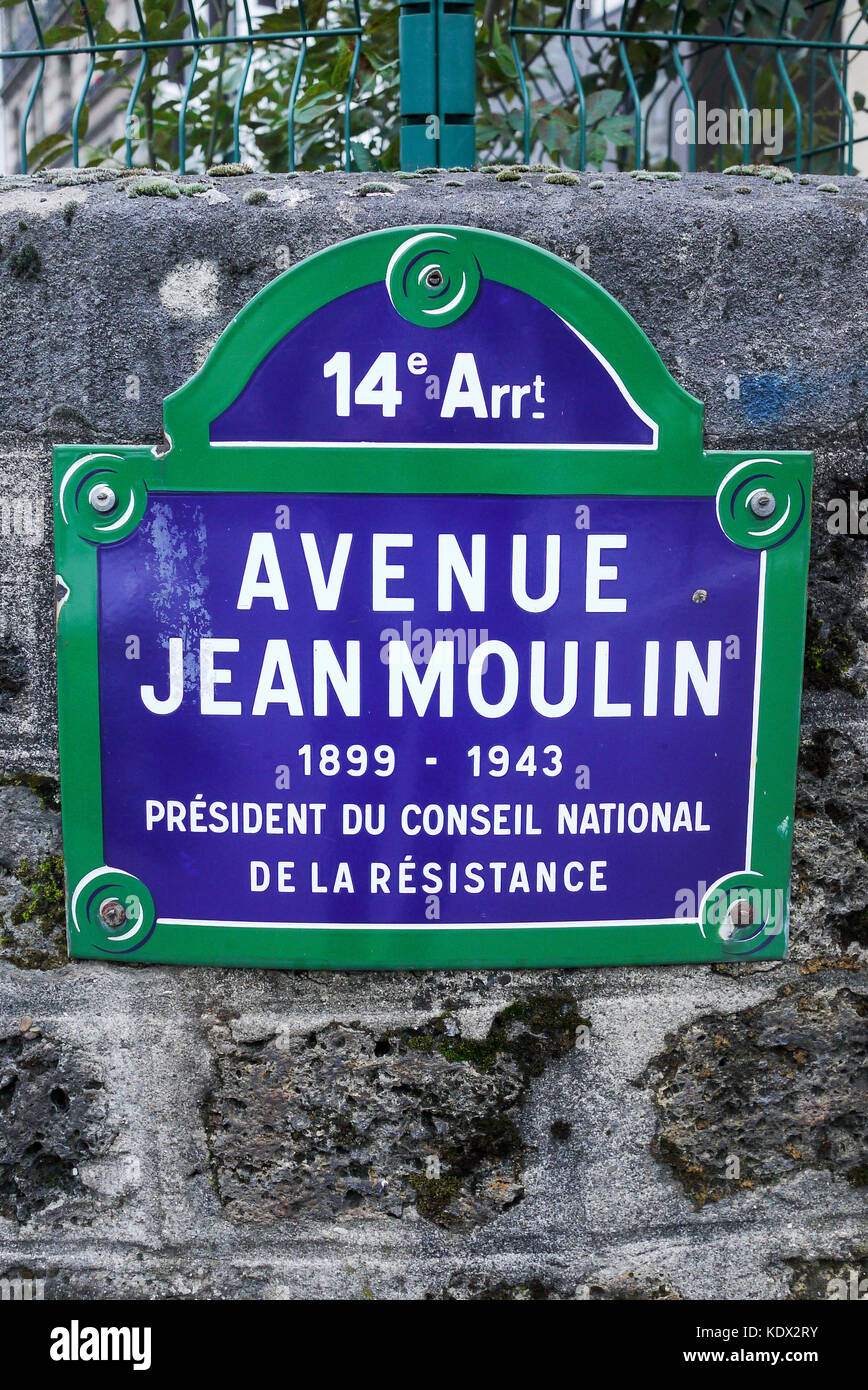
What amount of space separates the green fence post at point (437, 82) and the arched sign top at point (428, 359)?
0.22m

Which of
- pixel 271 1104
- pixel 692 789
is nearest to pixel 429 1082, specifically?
pixel 271 1104

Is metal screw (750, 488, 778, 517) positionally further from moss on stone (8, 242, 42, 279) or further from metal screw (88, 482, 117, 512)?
moss on stone (8, 242, 42, 279)

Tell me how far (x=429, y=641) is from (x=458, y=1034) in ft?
1.64

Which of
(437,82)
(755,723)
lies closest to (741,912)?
(755,723)

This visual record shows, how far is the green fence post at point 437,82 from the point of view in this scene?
129 centimetres

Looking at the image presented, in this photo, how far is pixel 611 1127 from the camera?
4.31 ft

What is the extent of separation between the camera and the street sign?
1.19 metres

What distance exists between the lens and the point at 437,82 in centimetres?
130

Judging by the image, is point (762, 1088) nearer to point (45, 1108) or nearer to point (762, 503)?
point (762, 503)

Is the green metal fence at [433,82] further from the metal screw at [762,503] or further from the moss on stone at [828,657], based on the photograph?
the moss on stone at [828,657]

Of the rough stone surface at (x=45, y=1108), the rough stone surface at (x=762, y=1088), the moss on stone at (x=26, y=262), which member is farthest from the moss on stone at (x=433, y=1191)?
the moss on stone at (x=26, y=262)

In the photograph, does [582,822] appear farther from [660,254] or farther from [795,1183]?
[660,254]

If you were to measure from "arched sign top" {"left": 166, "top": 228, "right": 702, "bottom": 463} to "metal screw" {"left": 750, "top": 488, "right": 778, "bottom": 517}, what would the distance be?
0.16m

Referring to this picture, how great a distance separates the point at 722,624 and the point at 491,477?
330mm
